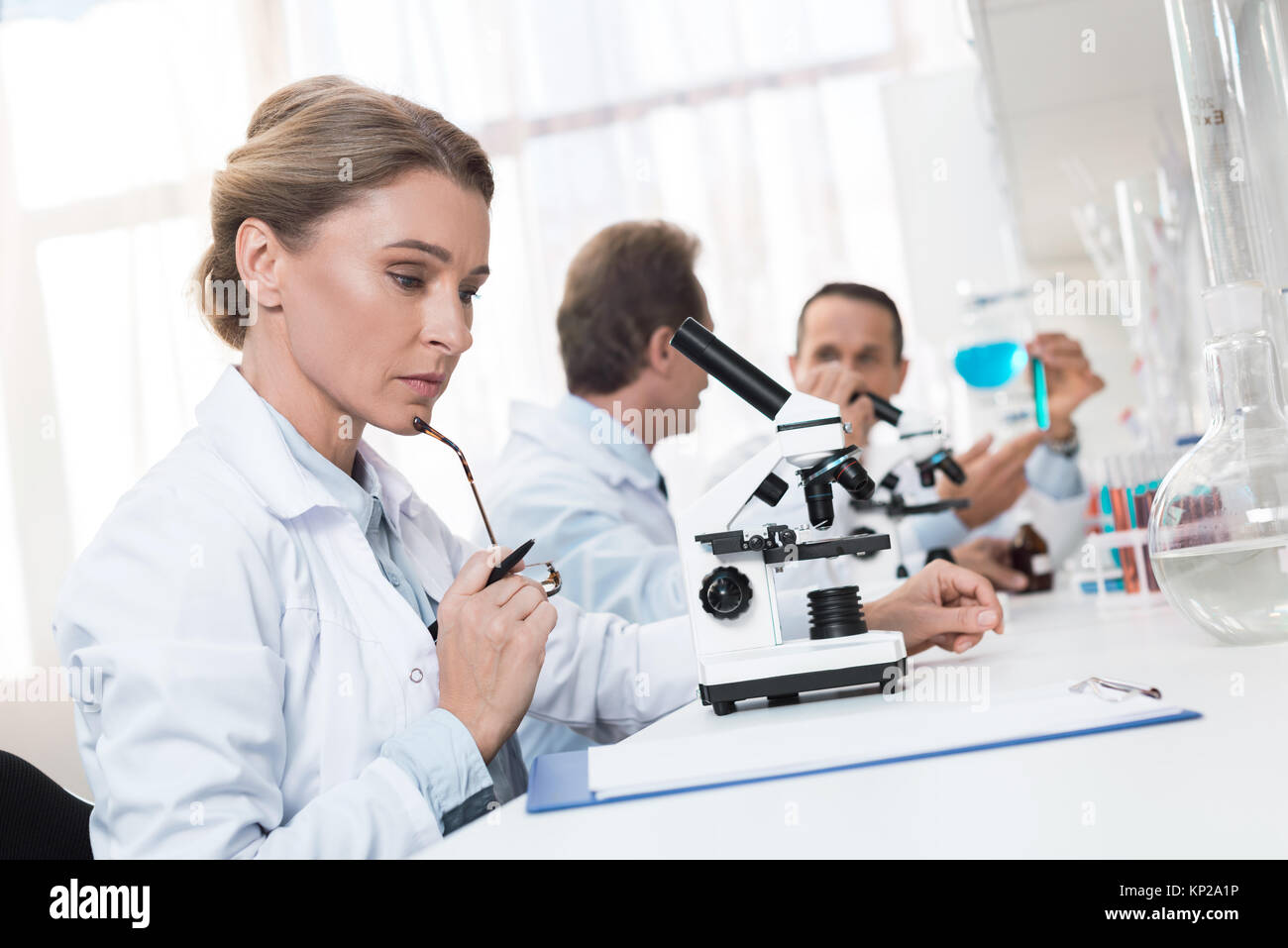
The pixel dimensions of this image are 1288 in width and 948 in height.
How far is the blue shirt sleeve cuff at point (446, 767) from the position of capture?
79 cm

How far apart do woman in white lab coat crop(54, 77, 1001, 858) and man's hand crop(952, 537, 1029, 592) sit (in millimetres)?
1072

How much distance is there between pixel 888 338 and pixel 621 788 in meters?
1.90

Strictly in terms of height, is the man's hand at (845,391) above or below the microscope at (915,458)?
above

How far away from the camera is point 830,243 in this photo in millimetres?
3236

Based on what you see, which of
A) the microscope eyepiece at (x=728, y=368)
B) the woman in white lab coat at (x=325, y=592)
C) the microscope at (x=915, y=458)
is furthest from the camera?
the microscope at (x=915, y=458)

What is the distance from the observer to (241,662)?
0.78 metres

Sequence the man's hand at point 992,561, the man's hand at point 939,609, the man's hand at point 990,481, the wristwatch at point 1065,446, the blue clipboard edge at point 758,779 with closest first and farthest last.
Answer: the blue clipboard edge at point 758,779 → the man's hand at point 939,609 → the man's hand at point 992,561 → the man's hand at point 990,481 → the wristwatch at point 1065,446

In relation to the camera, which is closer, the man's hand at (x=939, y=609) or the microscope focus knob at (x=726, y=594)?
the microscope focus knob at (x=726, y=594)

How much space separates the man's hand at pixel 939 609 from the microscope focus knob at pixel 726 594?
23 cm

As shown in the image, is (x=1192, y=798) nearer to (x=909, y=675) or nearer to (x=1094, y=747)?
(x=1094, y=747)

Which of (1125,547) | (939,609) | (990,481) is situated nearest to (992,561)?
(990,481)

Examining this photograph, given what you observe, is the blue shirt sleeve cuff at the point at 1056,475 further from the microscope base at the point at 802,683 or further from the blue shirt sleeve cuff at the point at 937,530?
the microscope base at the point at 802,683

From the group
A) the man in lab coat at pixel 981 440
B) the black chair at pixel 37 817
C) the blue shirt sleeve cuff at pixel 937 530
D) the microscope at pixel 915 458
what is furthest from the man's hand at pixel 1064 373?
the black chair at pixel 37 817

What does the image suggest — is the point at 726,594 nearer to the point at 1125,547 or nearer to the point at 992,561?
the point at 1125,547
